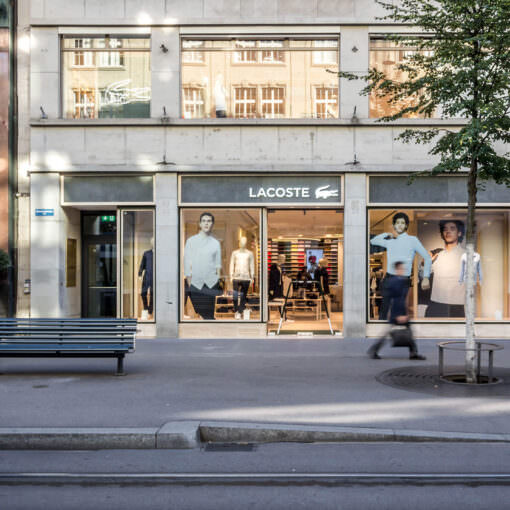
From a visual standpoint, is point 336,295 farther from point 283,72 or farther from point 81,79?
point 81,79

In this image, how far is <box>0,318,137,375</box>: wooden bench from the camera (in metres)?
9.31

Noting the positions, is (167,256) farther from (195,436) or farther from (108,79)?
(195,436)

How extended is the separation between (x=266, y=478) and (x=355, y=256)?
31.3 feet

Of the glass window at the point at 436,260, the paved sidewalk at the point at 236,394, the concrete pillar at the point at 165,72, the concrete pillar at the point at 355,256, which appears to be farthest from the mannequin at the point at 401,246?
the concrete pillar at the point at 165,72

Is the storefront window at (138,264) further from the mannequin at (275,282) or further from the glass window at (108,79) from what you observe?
the mannequin at (275,282)

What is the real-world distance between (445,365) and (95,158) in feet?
30.5

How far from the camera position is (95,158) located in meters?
14.2

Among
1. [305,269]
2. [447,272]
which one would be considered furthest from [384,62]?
[305,269]

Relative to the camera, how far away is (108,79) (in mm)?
14664

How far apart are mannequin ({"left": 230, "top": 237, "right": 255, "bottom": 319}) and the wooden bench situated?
513 centimetres

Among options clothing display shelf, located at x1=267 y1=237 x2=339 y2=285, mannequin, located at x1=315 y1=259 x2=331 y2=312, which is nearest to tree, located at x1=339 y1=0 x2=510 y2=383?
clothing display shelf, located at x1=267 y1=237 x2=339 y2=285

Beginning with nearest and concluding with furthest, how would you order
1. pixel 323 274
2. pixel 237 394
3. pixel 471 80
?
pixel 237 394 < pixel 471 80 < pixel 323 274

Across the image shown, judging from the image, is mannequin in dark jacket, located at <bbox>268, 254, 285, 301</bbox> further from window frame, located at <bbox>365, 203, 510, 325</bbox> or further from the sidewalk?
the sidewalk

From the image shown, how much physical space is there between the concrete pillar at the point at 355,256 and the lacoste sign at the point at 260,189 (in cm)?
36
